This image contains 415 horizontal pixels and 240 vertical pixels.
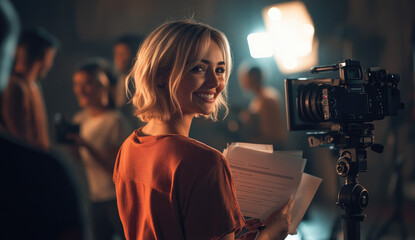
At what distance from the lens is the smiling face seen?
0.97m

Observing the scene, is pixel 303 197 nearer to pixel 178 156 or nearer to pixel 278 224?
pixel 278 224

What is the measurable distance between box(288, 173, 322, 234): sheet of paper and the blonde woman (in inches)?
2.5

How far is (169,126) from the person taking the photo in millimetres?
962

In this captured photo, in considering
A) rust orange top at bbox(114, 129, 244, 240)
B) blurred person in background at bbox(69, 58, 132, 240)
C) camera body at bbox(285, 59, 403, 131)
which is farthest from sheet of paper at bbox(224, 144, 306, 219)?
blurred person in background at bbox(69, 58, 132, 240)

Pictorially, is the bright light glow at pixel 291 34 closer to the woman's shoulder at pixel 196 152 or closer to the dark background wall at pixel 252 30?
the dark background wall at pixel 252 30

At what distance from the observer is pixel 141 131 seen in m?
1.02

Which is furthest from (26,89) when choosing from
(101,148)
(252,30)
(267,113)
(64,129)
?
(252,30)

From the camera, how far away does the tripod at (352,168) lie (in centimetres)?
133

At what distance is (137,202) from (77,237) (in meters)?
0.61

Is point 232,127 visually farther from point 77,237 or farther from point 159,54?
point 77,237

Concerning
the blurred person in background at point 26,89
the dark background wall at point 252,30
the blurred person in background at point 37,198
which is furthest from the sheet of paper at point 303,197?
the dark background wall at point 252,30

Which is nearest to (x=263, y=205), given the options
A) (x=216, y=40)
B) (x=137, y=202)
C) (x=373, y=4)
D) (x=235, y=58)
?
(x=137, y=202)

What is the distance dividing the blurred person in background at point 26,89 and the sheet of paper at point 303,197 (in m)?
1.60

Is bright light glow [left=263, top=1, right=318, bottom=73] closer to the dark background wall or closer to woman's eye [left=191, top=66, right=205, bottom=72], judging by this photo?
the dark background wall
